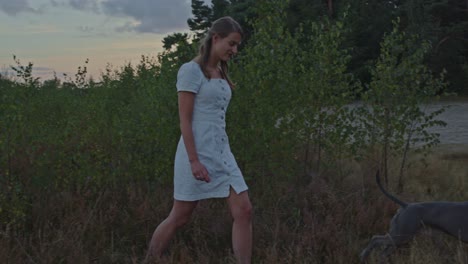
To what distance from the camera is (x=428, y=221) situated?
477 centimetres

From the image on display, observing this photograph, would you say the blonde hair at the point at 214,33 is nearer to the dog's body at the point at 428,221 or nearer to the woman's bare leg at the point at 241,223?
the woman's bare leg at the point at 241,223

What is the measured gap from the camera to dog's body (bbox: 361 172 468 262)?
4.71 m

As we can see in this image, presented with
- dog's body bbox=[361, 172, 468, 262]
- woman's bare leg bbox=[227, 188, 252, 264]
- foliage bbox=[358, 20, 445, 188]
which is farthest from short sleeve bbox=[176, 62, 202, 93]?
foliage bbox=[358, 20, 445, 188]

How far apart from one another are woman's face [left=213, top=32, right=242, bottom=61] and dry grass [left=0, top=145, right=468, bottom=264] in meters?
1.66

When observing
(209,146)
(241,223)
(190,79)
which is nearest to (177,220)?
(241,223)

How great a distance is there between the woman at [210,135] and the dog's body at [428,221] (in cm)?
138

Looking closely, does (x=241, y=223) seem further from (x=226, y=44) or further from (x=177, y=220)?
(x=226, y=44)

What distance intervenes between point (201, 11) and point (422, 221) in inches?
1614

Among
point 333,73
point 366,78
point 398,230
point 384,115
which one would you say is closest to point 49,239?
point 398,230

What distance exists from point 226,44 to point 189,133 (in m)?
0.71

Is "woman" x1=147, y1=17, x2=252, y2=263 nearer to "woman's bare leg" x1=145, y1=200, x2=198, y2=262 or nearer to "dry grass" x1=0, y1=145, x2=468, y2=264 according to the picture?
"woman's bare leg" x1=145, y1=200, x2=198, y2=262

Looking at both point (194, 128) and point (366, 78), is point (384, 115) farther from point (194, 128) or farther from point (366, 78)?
point (366, 78)

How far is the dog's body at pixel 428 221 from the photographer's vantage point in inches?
185

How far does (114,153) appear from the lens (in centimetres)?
684
